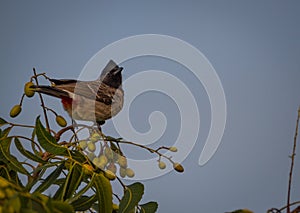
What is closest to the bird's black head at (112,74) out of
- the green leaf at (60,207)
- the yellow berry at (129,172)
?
the yellow berry at (129,172)

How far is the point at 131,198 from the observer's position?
0.34m

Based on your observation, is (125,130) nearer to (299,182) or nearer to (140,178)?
(140,178)

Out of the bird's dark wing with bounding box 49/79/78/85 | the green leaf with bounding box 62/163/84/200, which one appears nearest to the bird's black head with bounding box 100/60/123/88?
the bird's dark wing with bounding box 49/79/78/85

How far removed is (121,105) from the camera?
26.7 inches

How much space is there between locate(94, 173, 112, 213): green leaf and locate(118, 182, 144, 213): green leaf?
0.08 ft

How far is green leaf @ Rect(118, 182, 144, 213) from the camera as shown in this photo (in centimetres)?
33

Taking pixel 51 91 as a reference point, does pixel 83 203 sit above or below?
below

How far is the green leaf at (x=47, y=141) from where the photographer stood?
32cm

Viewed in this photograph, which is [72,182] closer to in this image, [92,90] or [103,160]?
[103,160]

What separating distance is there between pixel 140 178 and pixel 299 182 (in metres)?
1.16

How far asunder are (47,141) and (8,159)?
0.15ft

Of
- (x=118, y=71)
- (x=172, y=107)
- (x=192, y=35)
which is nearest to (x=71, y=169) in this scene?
(x=118, y=71)

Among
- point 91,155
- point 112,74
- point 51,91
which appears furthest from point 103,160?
point 112,74

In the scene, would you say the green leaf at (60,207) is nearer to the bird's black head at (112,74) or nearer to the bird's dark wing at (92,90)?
the bird's dark wing at (92,90)
